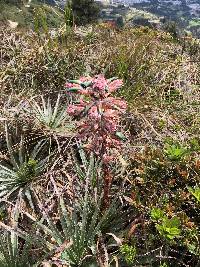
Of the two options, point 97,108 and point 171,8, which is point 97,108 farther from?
point 171,8

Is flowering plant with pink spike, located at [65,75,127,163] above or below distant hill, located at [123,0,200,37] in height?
above

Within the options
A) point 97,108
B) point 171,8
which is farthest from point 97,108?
point 171,8

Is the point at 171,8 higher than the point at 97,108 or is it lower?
lower

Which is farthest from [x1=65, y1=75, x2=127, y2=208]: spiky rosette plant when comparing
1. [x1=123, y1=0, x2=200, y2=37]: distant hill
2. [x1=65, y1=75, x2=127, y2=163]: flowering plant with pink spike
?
[x1=123, y1=0, x2=200, y2=37]: distant hill

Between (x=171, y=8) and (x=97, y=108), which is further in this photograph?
(x=171, y=8)

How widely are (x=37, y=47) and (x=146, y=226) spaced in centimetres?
384

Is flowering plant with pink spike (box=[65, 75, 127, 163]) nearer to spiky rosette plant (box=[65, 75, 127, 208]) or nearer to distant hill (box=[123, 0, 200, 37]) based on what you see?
spiky rosette plant (box=[65, 75, 127, 208])

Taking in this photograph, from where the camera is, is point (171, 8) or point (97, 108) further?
point (171, 8)

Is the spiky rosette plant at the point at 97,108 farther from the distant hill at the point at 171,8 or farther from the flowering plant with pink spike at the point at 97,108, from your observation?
the distant hill at the point at 171,8

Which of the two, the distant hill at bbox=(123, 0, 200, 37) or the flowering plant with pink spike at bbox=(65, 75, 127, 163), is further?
the distant hill at bbox=(123, 0, 200, 37)

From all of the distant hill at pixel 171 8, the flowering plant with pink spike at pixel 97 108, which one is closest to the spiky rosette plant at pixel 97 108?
the flowering plant with pink spike at pixel 97 108

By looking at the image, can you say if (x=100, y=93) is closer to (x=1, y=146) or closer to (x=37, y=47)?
(x=1, y=146)

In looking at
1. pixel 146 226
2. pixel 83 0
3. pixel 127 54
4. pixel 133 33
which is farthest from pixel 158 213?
pixel 83 0

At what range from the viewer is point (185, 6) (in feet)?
611
